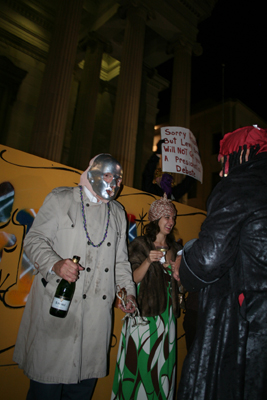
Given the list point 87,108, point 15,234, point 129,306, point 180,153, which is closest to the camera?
point 129,306

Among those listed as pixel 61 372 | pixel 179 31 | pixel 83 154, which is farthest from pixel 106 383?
pixel 179 31

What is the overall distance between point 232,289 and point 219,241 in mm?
322

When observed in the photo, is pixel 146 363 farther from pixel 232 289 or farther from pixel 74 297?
pixel 232 289

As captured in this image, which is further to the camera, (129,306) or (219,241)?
(129,306)

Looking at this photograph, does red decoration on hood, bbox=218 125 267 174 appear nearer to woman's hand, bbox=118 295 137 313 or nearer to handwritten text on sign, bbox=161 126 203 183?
woman's hand, bbox=118 295 137 313

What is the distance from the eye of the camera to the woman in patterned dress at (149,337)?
244 cm

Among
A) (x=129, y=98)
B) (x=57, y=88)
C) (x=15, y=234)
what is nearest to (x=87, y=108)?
(x=129, y=98)

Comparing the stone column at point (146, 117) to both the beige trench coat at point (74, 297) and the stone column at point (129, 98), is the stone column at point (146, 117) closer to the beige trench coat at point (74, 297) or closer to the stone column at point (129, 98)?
the stone column at point (129, 98)

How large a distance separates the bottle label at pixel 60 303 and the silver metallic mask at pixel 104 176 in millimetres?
902

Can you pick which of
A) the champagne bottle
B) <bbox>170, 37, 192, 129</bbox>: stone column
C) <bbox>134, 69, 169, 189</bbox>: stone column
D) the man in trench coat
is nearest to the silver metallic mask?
the man in trench coat

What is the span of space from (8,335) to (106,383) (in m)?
1.27

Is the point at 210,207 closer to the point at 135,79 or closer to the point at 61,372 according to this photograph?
the point at 61,372

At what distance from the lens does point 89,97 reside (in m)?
12.5

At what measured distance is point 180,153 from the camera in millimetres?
4203
